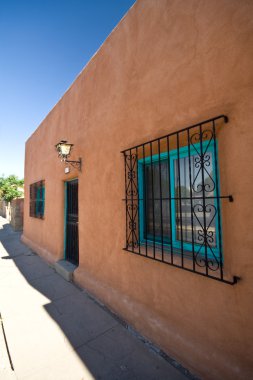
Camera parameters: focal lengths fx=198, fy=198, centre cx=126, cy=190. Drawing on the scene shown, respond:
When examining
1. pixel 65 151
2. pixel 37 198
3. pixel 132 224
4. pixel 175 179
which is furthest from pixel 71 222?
pixel 175 179

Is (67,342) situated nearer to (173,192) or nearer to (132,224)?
(132,224)

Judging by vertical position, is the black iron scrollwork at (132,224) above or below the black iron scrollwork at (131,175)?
below

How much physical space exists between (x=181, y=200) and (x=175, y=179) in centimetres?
28

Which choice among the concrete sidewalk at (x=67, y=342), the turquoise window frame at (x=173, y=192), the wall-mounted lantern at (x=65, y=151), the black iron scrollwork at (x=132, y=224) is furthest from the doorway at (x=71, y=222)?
the turquoise window frame at (x=173, y=192)

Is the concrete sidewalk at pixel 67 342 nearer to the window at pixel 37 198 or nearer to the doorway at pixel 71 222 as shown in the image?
the doorway at pixel 71 222

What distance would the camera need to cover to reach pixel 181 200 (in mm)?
2439

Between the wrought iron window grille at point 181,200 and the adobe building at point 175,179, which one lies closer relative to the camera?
the adobe building at point 175,179

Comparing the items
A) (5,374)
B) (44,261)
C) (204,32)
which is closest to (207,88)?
(204,32)

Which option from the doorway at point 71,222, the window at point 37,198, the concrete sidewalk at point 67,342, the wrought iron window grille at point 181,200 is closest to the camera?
the wrought iron window grille at point 181,200

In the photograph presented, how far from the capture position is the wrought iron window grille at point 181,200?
1.91 metres

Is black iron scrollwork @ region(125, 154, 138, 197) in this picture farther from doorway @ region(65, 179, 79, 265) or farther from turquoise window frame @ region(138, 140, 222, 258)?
doorway @ region(65, 179, 79, 265)

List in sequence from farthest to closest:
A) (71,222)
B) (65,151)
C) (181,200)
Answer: (71,222) → (65,151) → (181,200)

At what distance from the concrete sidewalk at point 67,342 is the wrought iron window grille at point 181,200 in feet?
3.49

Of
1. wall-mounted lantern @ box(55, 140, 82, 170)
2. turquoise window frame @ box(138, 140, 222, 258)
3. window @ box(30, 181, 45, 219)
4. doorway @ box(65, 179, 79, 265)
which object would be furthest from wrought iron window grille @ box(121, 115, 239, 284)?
window @ box(30, 181, 45, 219)
